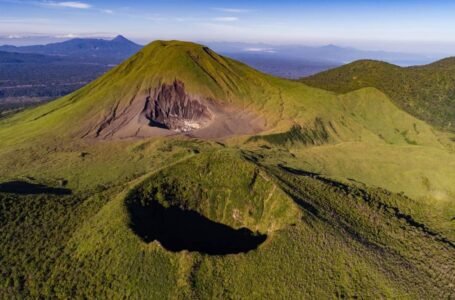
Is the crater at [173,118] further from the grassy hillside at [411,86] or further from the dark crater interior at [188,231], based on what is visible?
the grassy hillside at [411,86]

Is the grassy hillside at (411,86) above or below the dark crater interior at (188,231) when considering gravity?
above

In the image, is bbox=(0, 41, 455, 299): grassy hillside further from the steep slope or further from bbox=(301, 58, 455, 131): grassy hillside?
bbox=(301, 58, 455, 131): grassy hillside

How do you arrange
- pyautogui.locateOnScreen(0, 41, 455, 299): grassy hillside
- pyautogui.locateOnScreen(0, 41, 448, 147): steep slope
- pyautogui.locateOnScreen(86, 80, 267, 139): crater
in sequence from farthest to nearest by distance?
pyautogui.locateOnScreen(0, 41, 448, 147): steep slope, pyautogui.locateOnScreen(86, 80, 267, 139): crater, pyautogui.locateOnScreen(0, 41, 455, 299): grassy hillside

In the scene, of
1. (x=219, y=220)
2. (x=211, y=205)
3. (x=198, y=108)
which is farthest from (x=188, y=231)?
(x=198, y=108)

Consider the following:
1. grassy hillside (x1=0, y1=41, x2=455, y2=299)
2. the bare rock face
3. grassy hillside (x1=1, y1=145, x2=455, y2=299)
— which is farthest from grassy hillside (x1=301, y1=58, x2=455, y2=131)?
grassy hillside (x1=1, y1=145, x2=455, y2=299)

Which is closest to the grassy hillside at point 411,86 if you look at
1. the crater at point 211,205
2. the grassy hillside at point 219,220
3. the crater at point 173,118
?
the crater at point 173,118

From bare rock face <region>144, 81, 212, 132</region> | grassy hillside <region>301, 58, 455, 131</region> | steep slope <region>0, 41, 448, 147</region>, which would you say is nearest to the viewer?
steep slope <region>0, 41, 448, 147</region>

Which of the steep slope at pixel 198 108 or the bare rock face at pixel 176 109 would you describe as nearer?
the steep slope at pixel 198 108

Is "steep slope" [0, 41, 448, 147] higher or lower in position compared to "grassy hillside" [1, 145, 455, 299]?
higher
